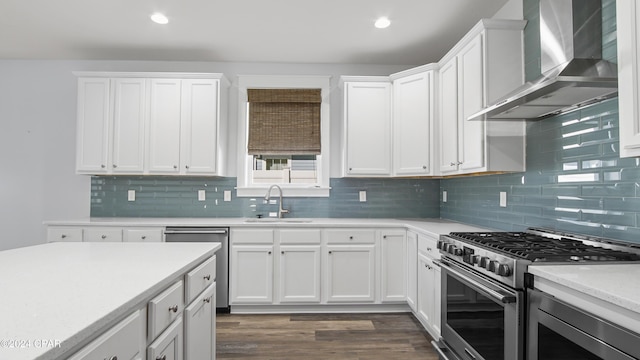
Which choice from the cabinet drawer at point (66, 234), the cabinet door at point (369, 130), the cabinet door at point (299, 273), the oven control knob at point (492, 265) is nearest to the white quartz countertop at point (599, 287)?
the oven control knob at point (492, 265)

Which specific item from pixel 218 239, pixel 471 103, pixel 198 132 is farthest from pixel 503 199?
pixel 198 132

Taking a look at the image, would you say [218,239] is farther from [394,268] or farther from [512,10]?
[512,10]

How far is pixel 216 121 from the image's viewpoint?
3.50 metres

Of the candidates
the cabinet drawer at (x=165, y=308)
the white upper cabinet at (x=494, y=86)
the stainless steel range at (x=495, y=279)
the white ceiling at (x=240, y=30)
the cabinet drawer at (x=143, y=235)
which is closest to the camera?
the cabinet drawer at (x=165, y=308)

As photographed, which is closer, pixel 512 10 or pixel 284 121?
pixel 512 10

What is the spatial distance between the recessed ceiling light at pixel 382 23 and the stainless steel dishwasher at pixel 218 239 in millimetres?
2396

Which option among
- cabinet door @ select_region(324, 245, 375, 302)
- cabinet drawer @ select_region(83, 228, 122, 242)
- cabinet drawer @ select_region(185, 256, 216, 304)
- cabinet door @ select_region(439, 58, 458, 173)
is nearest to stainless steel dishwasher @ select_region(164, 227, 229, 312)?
cabinet drawer @ select_region(83, 228, 122, 242)

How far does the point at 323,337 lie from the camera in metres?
2.75

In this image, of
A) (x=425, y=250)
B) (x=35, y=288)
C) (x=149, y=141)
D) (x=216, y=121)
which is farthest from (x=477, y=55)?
(x=149, y=141)

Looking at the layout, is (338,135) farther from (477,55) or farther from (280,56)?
(477,55)

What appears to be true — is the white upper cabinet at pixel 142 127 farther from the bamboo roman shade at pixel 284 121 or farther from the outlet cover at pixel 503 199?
the outlet cover at pixel 503 199

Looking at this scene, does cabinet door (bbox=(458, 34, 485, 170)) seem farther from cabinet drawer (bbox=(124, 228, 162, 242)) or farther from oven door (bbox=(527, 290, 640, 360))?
cabinet drawer (bbox=(124, 228, 162, 242))

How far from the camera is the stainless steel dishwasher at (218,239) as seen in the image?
3.18 m

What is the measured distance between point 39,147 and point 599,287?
5064 millimetres
